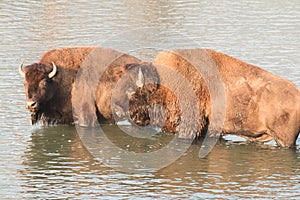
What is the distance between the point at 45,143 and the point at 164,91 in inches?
82.8

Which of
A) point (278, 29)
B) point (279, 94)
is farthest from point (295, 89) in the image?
point (278, 29)

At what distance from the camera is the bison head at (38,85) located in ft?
44.7

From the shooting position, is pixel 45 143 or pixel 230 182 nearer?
pixel 230 182

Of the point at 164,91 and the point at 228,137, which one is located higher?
the point at 164,91

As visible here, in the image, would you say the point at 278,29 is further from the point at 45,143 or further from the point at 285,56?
the point at 45,143

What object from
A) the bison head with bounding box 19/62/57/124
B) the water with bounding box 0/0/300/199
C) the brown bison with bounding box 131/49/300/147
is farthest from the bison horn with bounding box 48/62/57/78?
the brown bison with bounding box 131/49/300/147

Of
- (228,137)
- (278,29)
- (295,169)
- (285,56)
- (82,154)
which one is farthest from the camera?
(278,29)

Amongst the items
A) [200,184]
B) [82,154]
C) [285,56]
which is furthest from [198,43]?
[200,184]

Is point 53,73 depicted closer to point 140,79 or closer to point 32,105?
point 32,105

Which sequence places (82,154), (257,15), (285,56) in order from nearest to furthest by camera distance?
(82,154) → (285,56) → (257,15)

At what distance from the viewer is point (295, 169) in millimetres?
11945

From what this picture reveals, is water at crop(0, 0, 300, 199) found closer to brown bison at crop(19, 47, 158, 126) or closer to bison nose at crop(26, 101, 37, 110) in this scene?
brown bison at crop(19, 47, 158, 126)

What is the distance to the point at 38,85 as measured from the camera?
45.0 ft

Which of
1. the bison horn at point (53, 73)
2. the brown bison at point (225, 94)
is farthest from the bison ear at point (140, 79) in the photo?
the bison horn at point (53, 73)
